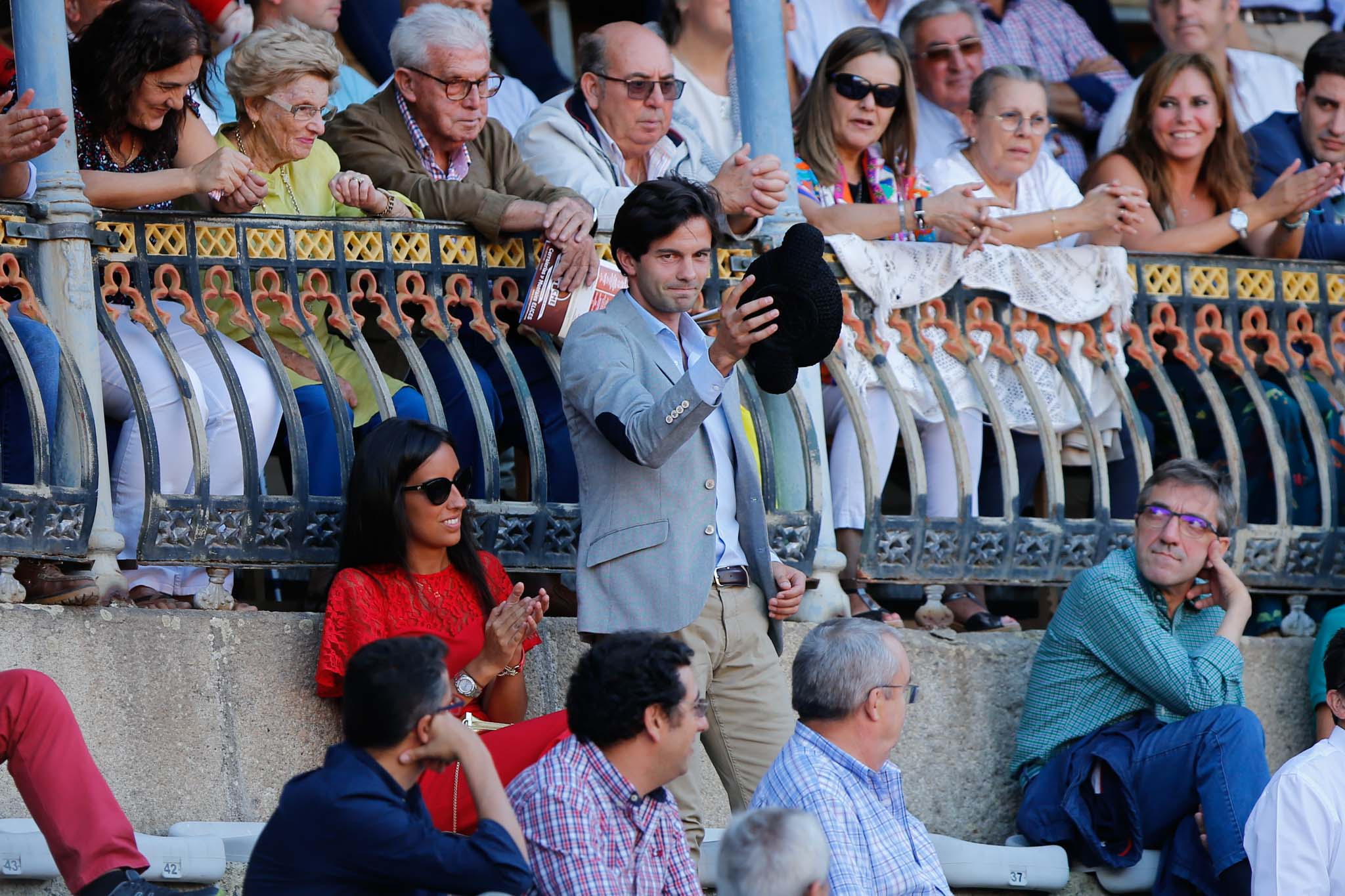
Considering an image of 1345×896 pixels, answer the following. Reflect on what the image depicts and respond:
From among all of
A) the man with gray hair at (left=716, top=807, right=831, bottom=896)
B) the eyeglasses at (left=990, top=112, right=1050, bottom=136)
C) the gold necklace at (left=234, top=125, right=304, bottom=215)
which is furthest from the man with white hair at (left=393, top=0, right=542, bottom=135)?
the man with gray hair at (left=716, top=807, right=831, bottom=896)

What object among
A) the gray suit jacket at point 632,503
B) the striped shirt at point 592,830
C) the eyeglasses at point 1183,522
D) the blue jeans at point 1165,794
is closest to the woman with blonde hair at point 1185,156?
the eyeglasses at point 1183,522

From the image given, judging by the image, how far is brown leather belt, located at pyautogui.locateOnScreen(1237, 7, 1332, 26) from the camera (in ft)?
32.5

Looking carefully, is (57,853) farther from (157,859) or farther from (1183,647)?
(1183,647)

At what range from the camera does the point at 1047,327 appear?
6.76 metres

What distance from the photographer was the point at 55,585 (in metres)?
5.60

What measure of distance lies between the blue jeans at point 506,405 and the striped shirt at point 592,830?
1761mm

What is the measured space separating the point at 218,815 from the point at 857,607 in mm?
1989

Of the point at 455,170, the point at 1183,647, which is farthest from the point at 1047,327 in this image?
the point at 455,170

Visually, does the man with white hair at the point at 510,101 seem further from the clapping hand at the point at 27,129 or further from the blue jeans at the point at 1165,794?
the blue jeans at the point at 1165,794

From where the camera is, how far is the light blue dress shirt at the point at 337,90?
23.6 feet

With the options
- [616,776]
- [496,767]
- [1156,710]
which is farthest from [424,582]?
[1156,710]

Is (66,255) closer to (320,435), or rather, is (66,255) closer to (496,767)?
(320,435)

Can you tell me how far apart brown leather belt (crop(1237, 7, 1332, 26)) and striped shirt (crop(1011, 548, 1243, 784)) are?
4.56m

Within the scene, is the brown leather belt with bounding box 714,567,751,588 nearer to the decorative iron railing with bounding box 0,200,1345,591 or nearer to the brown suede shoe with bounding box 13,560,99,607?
the decorative iron railing with bounding box 0,200,1345,591
